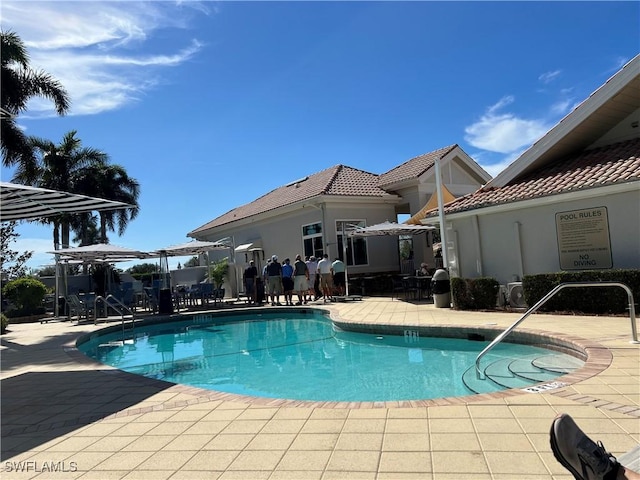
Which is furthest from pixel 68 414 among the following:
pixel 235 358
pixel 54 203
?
pixel 54 203

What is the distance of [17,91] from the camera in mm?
19375

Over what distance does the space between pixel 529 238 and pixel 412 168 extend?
1017cm

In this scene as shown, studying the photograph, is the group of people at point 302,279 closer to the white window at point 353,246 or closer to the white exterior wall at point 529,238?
the white window at point 353,246

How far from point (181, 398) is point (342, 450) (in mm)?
2442

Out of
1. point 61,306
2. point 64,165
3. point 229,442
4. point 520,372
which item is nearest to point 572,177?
point 520,372

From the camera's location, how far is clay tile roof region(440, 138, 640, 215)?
9.55m

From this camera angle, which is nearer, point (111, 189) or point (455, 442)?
point (455, 442)

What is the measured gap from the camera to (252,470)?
3.06m

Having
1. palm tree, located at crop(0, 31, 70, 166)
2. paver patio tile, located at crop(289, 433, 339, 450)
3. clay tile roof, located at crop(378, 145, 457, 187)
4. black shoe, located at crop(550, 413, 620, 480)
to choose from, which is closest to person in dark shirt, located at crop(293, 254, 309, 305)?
clay tile roof, located at crop(378, 145, 457, 187)

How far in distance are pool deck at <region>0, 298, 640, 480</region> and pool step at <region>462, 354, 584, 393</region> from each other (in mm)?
524

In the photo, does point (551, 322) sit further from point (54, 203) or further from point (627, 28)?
point (54, 203)

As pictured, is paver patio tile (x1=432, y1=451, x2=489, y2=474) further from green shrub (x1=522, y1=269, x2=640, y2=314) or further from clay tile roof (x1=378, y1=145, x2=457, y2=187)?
clay tile roof (x1=378, y1=145, x2=457, y2=187)

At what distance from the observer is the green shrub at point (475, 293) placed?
36.0 feet

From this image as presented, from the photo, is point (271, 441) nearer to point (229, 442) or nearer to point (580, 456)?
point (229, 442)
